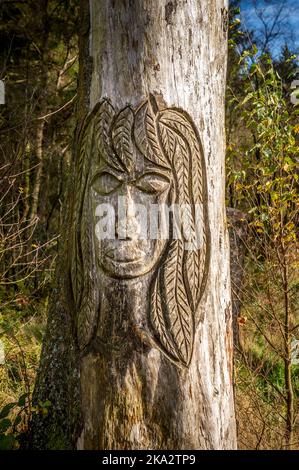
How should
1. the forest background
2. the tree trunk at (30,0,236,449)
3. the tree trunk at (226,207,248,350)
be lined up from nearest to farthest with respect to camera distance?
the tree trunk at (30,0,236,449) → the forest background → the tree trunk at (226,207,248,350)

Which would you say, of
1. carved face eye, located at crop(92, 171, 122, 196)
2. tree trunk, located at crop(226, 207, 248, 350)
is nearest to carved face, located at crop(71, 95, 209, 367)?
carved face eye, located at crop(92, 171, 122, 196)

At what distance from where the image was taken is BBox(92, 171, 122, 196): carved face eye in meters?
2.22

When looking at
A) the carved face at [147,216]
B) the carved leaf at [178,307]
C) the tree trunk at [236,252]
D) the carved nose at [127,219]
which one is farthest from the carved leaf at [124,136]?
the tree trunk at [236,252]

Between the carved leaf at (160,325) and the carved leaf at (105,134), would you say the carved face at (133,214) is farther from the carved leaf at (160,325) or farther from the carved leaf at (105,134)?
the carved leaf at (160,325)

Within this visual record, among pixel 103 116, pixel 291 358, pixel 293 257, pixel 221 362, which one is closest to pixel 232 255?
pixel 293 257

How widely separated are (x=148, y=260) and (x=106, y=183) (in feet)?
1.31

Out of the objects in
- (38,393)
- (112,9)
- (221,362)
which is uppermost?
(112,9)

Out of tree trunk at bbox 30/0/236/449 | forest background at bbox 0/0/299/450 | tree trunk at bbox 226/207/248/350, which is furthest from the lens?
tree trunk at bbox 226/207/248/350

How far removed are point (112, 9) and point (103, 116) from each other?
1.59ft

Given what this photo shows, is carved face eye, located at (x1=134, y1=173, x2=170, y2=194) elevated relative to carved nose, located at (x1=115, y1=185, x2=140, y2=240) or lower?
elevated

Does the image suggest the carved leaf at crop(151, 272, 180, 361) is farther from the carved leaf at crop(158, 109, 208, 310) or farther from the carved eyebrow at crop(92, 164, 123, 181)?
the carved eyebrow at crop(92, 164, 123, 181)

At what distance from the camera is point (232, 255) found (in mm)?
4363

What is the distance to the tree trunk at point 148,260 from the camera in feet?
7.02
